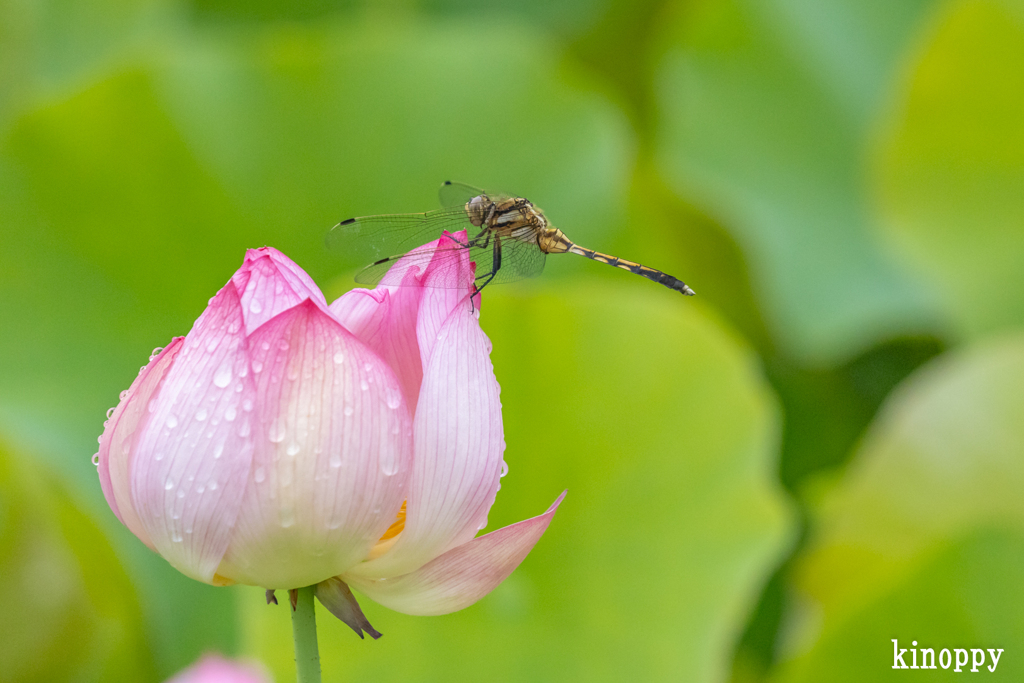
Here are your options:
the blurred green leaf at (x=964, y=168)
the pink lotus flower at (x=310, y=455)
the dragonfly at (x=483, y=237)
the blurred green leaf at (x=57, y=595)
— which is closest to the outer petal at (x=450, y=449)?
the pink lotus flower at (x=310, y=455)

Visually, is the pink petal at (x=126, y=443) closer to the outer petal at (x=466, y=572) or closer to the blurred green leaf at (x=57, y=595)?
the outer petal at (x=466, y=572)

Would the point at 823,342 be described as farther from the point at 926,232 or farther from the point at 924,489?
the point at 924,489

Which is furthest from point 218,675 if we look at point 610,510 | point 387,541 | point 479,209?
point 610,510

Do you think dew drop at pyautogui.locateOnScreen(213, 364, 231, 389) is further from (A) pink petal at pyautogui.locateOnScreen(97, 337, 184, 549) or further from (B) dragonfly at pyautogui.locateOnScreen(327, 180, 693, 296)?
(B) dragonfly at pyautogui.locateOnScreen(327, 180, 693, 296)

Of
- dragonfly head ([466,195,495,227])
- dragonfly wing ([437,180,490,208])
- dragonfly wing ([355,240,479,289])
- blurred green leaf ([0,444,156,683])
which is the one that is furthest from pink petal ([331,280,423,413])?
blurred green leaf ([0,444,156,683])

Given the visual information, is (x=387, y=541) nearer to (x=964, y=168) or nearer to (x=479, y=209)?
(x=479, y=209)
